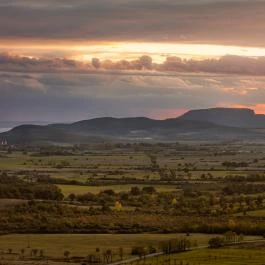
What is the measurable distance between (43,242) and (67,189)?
60.6 meters

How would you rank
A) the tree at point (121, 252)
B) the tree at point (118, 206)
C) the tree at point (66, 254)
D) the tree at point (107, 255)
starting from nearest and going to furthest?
the tree at point (107, 255), the tree at point (66, 254), the tree at point (121, 252), the tree at point (118, 206)

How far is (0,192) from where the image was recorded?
452 feet

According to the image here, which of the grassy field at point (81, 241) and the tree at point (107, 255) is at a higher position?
the grassy field at point (81, 241)

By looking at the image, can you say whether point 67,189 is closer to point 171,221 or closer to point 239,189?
point 239,189

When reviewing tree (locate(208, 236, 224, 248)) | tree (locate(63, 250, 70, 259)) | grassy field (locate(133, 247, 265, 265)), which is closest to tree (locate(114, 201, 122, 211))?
tree (locate(208, 236, 224, 248))

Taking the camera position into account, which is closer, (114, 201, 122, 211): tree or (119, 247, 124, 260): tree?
(119, 247, 124, 260): tree

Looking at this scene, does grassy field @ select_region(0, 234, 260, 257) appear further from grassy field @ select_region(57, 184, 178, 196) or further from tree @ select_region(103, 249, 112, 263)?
grassy field @ select_region(57, 184, 178, 196)

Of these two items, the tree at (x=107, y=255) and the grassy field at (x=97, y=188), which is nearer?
the tree at (x=107, y=255)

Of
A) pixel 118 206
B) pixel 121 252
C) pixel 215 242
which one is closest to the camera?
pixel 121 252

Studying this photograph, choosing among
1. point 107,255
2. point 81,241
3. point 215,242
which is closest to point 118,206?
point 81,241

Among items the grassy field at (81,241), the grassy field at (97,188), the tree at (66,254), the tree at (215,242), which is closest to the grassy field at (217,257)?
the tree at (215,242)

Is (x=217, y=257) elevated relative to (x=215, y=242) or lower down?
lower down

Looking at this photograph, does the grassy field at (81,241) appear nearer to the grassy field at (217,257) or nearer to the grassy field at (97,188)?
the grassy field at (217,257)

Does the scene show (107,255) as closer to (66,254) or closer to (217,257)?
(66,254)
